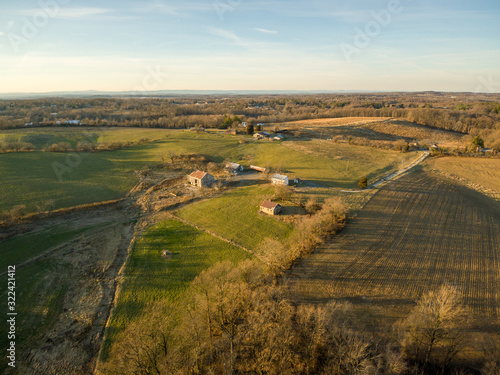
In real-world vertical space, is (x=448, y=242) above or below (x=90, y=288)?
above

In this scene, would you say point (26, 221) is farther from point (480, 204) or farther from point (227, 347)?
point (480, 204)

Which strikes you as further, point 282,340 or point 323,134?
point 323,134

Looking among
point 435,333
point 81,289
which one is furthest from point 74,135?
point 435,333

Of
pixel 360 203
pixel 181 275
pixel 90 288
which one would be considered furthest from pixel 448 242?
pixel 90 288

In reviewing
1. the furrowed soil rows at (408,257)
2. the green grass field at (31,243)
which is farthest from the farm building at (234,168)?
the green grass field at (31,243)

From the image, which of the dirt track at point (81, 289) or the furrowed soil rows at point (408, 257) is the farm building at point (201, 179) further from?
the furrowed soil rows at point (408, 257)

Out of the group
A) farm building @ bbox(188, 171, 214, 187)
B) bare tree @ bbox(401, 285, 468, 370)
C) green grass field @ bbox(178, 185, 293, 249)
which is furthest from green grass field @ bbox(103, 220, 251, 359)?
bare tree @ bbox(401, 285, 468, 370)

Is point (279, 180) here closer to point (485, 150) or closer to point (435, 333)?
point (435, 333)
